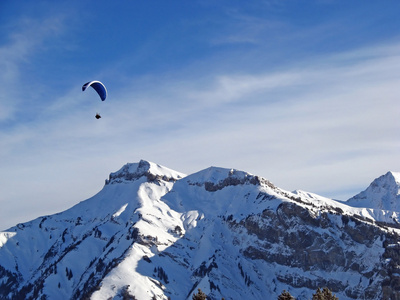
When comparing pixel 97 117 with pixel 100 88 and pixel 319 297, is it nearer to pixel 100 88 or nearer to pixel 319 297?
pixel 100 88

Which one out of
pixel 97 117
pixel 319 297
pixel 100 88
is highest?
pixel 100 88

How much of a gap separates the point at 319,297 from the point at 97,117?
7703 cm

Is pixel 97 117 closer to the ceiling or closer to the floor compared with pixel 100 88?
closer to the floor

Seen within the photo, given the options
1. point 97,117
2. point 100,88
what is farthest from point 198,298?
point 100,88

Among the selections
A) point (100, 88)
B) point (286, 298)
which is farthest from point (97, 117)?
point (286, 298)

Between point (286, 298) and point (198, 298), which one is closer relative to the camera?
point (286, 298)

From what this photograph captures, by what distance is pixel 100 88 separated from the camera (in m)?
193

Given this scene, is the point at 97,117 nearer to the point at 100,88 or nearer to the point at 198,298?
the point at 100,88

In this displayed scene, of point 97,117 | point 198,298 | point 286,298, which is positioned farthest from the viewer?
point 97,117

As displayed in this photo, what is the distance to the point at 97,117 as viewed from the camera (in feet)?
586

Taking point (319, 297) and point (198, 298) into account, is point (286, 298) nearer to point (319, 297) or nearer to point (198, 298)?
point (319, 297)

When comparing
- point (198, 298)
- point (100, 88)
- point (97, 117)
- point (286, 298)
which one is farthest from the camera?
point (100, 88)

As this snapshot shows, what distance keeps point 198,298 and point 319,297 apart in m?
24.9

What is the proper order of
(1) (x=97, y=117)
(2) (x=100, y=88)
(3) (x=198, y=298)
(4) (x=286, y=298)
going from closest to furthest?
(4) (x=286, y=298) < (3) (x=198, y=298) < (1) (x=97, y=117) < (2) (x=100, y=88)
